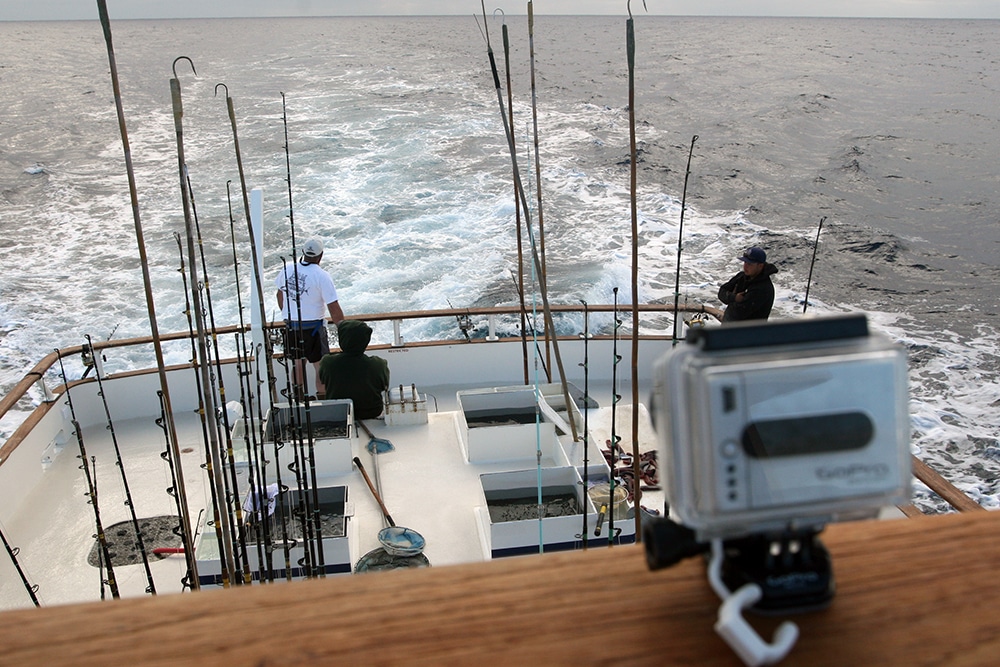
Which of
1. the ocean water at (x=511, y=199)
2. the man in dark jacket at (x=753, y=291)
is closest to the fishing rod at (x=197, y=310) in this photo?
the man in dark jacket at (x=753, y=291)

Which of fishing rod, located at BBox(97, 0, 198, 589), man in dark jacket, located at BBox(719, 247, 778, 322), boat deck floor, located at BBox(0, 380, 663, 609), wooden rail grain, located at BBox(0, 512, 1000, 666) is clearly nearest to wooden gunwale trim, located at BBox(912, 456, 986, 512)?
boat deck floor, located at BBox(0, 380, 663, 609)

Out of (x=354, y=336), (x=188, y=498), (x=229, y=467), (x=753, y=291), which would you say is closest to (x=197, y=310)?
(x=229, y=467)

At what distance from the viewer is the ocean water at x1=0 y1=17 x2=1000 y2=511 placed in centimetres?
951

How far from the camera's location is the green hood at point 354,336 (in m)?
4.16

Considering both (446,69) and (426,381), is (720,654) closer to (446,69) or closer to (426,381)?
(426,381)

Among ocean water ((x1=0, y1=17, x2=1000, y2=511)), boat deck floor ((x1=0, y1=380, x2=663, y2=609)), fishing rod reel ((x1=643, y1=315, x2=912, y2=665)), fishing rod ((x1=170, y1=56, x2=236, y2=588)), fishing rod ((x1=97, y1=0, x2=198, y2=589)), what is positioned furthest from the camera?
ocean water ((x1=0, y1=17, x2=1000, y2=511))

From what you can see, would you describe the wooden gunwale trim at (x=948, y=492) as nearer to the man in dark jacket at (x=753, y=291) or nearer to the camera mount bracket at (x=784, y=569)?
the man in dark jacket at (x=753, y=291)

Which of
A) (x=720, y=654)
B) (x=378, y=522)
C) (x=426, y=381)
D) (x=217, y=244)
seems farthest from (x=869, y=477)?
(x=217, y=244)

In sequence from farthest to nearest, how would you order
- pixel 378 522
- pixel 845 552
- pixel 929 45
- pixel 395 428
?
pixel 929 45 < pixel 395 428 < pixel 378 522 < pixel 845 552

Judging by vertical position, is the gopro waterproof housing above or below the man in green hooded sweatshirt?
above

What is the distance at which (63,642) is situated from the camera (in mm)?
860

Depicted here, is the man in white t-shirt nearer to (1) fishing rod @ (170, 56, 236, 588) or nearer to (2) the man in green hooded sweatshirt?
(2) the man in green hooded sweatshirt

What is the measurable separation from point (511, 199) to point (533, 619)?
12205 mm

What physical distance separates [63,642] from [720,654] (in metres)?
0.66
